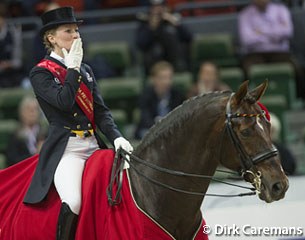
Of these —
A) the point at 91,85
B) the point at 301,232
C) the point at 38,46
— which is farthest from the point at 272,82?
the point at 91,85

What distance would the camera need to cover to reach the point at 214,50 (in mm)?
11492

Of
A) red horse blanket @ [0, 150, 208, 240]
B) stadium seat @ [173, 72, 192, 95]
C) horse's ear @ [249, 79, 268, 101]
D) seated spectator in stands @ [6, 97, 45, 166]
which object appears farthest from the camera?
stadium seat @ [173, 72, 192, 95]

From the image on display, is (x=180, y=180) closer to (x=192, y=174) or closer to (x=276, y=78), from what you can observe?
(x=192, y=174)

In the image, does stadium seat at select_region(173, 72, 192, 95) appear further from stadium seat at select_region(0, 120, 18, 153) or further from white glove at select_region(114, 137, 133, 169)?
white glove at select_region(114, 137, 133, 169)

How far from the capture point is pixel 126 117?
10773 mm

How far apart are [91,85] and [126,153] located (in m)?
→ 0.51

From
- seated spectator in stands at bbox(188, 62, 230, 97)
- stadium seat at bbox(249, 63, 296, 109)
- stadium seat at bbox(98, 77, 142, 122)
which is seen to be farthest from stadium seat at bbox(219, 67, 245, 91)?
stadium seat at bbox(98, 77, 142, 122)

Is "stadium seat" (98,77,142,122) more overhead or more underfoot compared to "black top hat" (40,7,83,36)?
more underfoot

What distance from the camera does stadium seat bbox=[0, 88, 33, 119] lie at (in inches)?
424

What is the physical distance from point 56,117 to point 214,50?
6.07 meters

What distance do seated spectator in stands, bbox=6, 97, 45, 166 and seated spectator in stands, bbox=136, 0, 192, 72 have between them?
2.02m

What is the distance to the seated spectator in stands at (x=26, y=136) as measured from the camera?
9.22 meters

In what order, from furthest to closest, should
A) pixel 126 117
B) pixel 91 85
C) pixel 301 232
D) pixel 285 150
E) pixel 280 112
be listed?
pixel 126 117 < pixel 280 112 < pixel 285 150 < pixel 301 232 < pixel 91 85

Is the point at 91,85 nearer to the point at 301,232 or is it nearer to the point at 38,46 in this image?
the point at 301,232
